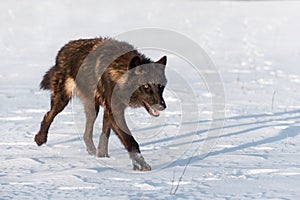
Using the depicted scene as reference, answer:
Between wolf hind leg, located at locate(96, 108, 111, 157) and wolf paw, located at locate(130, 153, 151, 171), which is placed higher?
wolf paw, located at locate(130, 153, 151, 171)

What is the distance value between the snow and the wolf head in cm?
A: 67

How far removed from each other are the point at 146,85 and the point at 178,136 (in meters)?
1.78

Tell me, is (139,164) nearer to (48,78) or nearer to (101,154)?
(101,154)

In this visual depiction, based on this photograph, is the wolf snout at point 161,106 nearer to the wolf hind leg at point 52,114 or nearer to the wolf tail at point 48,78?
the wolf hind leg at point 52,114

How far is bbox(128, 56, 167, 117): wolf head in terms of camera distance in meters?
6.06

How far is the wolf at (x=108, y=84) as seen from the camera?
607 centimetres

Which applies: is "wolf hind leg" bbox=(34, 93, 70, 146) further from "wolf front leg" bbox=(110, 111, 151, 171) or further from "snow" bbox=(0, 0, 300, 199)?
"wolf front leg" bbox=(110, 111, 151, 171)

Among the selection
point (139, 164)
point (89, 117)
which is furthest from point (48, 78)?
point (139, 164)

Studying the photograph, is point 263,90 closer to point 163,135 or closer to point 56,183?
point 163,135

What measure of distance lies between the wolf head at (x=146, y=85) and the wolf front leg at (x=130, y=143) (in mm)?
262

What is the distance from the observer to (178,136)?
766 cm

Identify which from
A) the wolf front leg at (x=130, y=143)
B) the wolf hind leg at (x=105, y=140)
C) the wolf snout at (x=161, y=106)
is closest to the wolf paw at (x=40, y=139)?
the wolf hind leg at (x=105, y=140)

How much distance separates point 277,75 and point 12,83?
6940 mm

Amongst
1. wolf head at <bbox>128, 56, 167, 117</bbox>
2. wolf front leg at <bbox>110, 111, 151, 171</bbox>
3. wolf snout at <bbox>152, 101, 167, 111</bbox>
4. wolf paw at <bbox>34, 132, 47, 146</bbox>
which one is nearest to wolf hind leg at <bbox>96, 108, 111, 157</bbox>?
wolf front leg at <bbox>110, 111, 151, 171</bbox>
